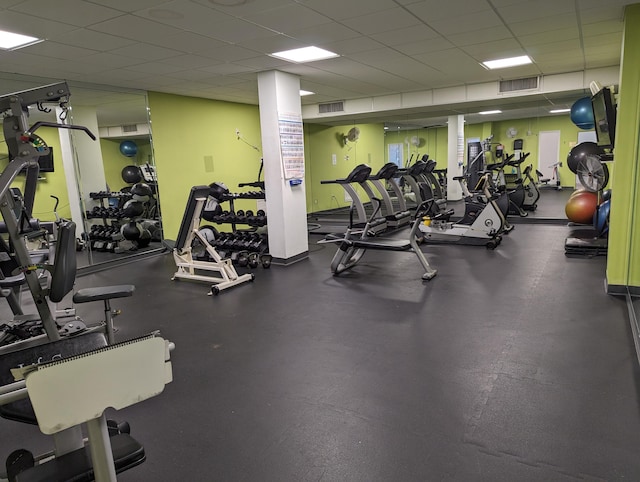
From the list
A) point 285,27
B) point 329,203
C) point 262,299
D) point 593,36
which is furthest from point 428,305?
point 329,203

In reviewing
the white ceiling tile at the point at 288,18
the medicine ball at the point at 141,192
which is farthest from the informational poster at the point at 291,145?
the medicine ball at the point at 141,192

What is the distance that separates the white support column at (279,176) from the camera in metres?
5.39

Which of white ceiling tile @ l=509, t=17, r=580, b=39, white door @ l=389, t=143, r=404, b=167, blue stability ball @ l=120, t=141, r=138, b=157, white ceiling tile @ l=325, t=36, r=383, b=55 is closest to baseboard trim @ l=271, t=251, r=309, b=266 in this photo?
white ceiling tile @ l=325, t=36, r=383, b=55

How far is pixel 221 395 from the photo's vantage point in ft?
8.23

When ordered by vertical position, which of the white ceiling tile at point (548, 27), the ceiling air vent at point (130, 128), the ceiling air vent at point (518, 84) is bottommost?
the ceiling air vent at point (130, 128)

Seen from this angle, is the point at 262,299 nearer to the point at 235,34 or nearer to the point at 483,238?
the point at 235,34

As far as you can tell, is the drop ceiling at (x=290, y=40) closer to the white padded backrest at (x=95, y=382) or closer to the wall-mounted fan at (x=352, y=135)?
the white padded backrest at (x=95, y=382)

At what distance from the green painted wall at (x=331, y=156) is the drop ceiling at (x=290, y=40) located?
421 cm

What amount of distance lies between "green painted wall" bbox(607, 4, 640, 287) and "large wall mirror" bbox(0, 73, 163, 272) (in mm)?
5964

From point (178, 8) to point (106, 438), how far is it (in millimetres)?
3015

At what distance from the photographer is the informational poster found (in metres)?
5.44

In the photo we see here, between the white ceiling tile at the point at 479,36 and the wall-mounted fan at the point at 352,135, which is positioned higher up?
the white ceiling tile at the point at 479,36

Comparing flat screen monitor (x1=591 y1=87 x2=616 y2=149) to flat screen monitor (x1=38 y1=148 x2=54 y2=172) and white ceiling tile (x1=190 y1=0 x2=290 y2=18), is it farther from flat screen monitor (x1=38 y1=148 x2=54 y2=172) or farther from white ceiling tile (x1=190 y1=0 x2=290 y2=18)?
flat screen monitor (x1=38 y1=148 x2=54 y2=172)

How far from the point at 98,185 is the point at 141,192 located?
62cm
